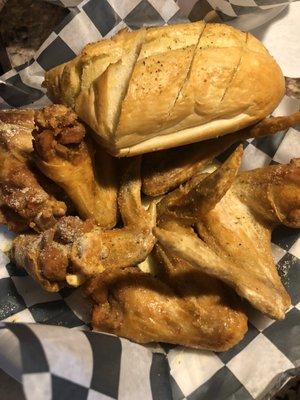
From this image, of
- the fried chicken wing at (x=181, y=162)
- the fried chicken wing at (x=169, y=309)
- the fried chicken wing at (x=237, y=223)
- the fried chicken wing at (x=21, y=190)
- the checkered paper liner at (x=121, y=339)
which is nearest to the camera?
the checkered paper liner at (x=121, y=339)

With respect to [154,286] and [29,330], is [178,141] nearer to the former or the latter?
[154,286]

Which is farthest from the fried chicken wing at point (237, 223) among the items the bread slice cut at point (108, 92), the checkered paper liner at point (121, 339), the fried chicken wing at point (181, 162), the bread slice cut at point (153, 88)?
the bread slice cut at point (108, 92)

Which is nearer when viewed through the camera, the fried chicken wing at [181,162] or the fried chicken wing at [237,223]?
the fried chicken wing at [237,223]

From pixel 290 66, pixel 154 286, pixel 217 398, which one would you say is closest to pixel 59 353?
pixel 154 286

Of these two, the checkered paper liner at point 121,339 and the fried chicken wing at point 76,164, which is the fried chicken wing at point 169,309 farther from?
the fried chicken wing at point 76,164

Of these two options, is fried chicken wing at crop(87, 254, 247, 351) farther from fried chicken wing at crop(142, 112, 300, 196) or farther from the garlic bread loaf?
the garlic bread loaf
